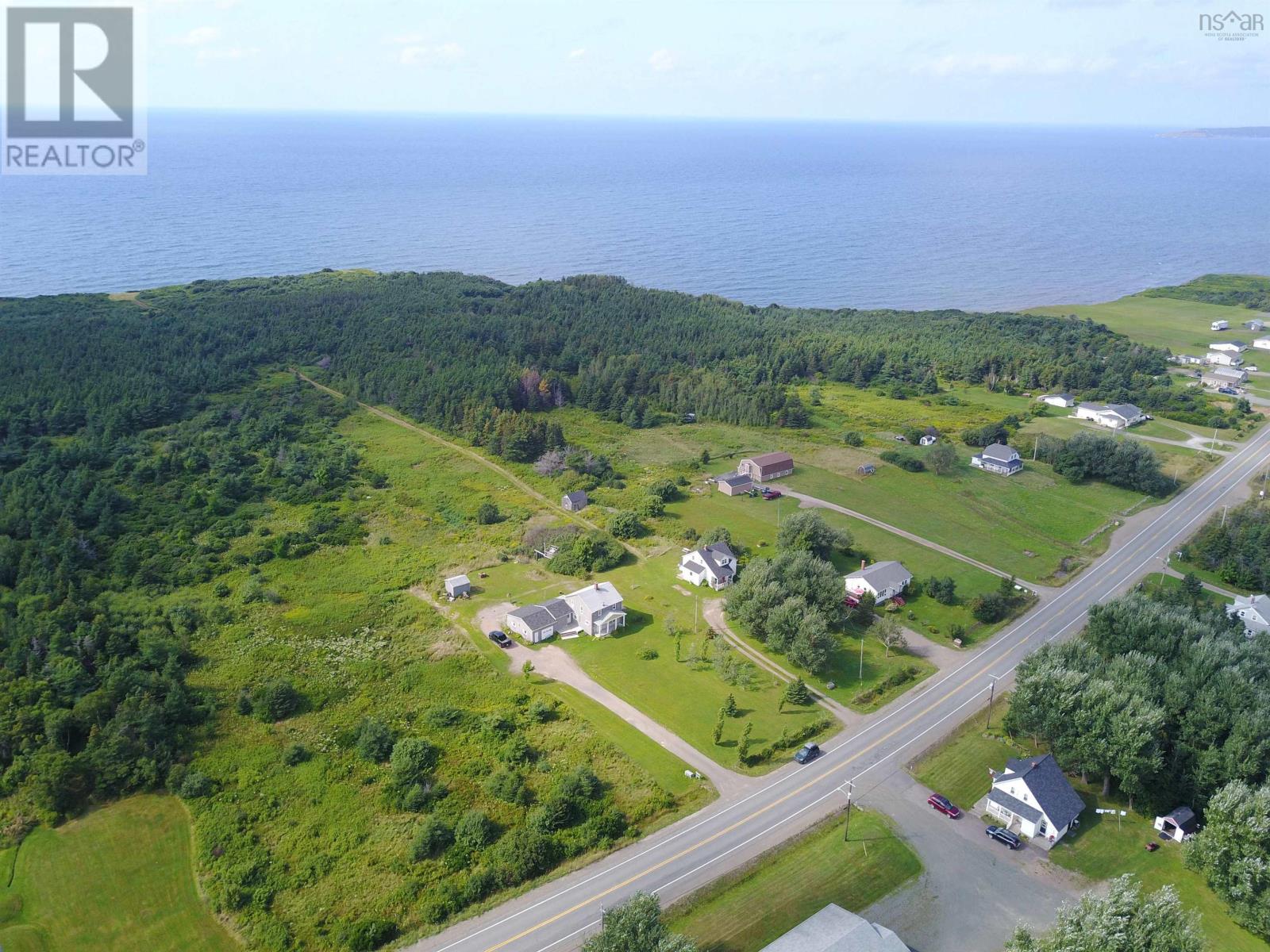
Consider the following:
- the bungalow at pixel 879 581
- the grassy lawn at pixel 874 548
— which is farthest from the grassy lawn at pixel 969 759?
the bungalow at pixel 879 581

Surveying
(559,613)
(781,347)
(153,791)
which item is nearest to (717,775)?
(559,613)

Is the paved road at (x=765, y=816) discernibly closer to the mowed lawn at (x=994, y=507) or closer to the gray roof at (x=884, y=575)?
the mowed lawn at (x=994, y=507)

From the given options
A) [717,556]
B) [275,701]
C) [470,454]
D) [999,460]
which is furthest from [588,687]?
[999,460]

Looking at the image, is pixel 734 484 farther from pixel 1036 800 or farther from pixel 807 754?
pixel 1036 800

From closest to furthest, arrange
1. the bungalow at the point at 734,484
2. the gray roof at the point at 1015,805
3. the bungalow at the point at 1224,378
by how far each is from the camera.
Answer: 1. the gray roof at the point at 1015,805
2. the bungalow at the point at 734,484
3. the bungalow at the point at 1224,378

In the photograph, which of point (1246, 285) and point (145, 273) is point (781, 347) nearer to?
point (1246, 285)

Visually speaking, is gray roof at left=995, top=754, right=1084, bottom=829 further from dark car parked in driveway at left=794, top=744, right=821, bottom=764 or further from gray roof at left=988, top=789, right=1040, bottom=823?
dark car parked in driveway at left=794, top=744, right=821, bottom=764
